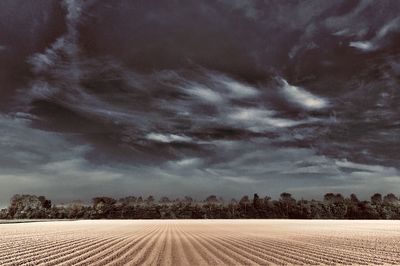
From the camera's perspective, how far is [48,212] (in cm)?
15375

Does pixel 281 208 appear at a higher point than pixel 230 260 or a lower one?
higher

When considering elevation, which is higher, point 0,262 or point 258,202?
point 258,202

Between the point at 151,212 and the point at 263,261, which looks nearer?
the point at 263,261

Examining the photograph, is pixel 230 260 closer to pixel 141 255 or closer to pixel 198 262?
pixel 198 262

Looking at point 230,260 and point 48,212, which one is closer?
point 230,260

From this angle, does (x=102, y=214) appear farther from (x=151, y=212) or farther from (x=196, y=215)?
(x=196, y=215)

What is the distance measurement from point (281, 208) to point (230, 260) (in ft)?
465

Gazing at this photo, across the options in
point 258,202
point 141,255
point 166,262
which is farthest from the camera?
point 258,202

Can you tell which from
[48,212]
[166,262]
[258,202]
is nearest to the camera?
[166,262]

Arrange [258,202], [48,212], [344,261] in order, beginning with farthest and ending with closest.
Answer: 1. [258,202]
2. [48,212]
3. [344,261]

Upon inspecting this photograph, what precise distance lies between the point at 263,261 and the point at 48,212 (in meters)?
148

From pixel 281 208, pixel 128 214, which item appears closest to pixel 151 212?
pixel 128 214

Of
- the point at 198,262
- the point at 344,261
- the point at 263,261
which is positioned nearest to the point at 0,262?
the point at 198,262

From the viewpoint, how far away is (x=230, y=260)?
65.7 feet
